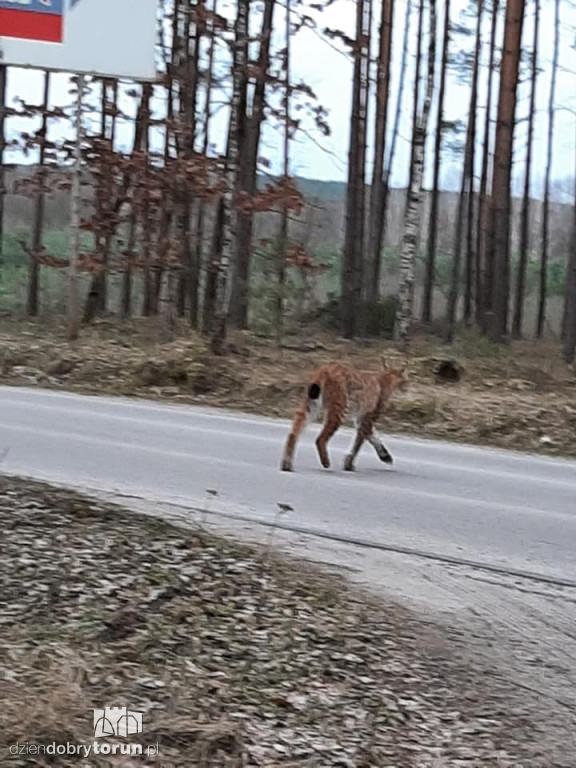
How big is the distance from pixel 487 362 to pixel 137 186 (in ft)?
28.0

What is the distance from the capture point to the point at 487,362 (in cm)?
2091

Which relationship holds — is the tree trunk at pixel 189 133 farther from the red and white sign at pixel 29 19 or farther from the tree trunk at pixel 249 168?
the red and white sign at pixel 29 19

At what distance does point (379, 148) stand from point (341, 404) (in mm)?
20476

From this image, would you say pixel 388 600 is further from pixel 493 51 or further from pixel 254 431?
pixel 493 51

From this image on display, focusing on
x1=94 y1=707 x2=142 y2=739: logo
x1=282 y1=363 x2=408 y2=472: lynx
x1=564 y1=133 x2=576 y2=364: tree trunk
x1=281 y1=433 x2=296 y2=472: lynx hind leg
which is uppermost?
x1=564 y1=133 x2=576 y2=364: tree trunk

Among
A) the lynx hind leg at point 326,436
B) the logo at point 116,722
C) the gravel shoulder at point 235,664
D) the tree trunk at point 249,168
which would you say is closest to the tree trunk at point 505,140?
the tree trunk at point 249,168

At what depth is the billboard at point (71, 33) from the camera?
23.9ft

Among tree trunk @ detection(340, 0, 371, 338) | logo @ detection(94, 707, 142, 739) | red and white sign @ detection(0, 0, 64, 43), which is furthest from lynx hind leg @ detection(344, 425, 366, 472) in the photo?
tree trunk @ detection(340, 0, 371, 338)

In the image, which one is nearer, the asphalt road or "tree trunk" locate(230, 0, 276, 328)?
the asphalt road

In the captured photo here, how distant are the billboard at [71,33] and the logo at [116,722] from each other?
4169mm

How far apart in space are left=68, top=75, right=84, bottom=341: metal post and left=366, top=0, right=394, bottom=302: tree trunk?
29.0ft

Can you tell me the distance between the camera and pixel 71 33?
9.83m

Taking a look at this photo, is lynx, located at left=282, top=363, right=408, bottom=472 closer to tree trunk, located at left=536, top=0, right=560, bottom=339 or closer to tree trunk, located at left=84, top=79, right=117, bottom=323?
tree trunk, located at left=84, top=79, right=117, bottom=323

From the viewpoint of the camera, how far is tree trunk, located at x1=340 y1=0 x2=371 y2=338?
26.7 metres
